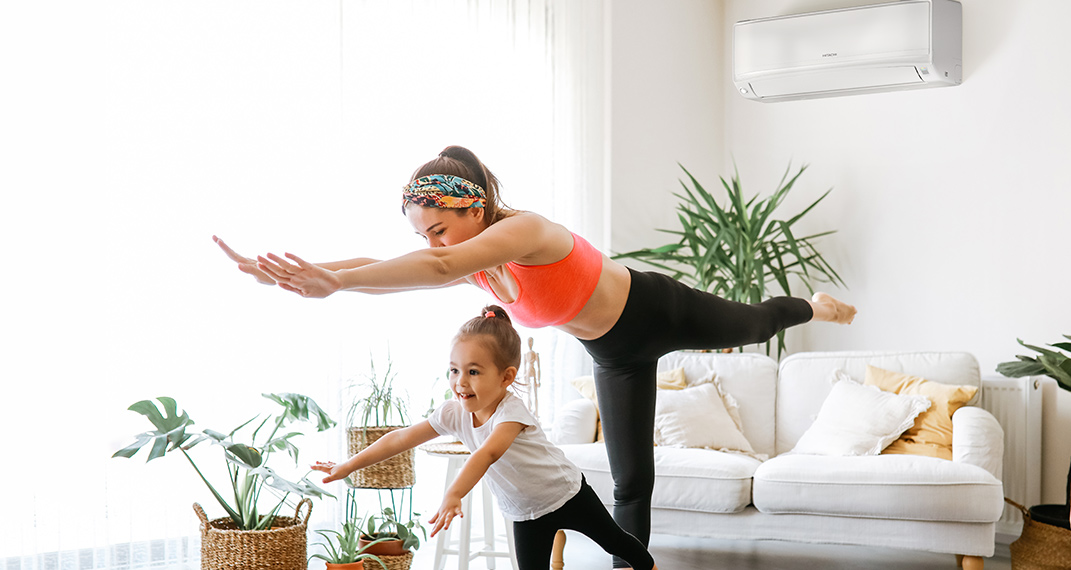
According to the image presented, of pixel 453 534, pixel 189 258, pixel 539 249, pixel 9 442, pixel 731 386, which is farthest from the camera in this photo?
pixel 731 386

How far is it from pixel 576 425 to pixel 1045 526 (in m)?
1.73

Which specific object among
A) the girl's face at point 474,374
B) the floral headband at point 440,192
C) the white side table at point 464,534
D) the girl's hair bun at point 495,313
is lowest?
the white side table at point 464,534

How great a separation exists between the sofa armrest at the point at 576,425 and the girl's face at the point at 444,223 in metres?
1.98

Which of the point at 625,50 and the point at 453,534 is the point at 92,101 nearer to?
the point at 453,534

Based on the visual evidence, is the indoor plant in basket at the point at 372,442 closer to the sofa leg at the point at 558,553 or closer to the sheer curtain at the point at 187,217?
the sheer curtain at the point at 187,217

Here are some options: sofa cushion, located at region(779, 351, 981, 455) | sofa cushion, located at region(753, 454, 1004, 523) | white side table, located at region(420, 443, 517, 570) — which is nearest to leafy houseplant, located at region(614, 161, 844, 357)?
sofa cushion, located at region(779, 351, 981, 455)

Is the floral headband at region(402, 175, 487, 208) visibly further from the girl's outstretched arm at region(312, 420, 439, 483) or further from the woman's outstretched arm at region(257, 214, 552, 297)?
the girl's outstretched arm at region(312, 420, 439, 483)

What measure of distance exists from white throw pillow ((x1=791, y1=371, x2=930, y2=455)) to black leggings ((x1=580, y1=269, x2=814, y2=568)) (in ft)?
3.89

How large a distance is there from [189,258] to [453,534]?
154 cm

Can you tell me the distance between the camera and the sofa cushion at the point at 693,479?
319cm

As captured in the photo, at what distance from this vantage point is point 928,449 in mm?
3350

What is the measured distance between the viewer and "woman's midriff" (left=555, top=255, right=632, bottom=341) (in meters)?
2.01

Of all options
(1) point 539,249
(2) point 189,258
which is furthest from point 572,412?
(1) point 539,249

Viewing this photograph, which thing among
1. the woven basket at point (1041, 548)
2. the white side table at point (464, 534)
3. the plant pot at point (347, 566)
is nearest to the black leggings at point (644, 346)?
the white side table at point (464, 534)
